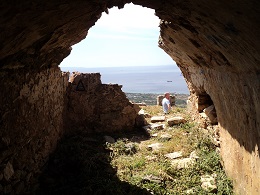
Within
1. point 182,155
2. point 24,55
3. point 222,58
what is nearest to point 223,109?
point 222,58

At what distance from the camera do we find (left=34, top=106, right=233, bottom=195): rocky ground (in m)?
5.08

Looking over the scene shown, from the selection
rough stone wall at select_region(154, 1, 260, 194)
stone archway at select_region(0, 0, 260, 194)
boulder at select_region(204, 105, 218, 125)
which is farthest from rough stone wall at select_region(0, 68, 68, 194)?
boulder at select_region(204, 105, 218, 125)

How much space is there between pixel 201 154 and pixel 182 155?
0.53 m

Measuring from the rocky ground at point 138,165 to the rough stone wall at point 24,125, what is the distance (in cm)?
57

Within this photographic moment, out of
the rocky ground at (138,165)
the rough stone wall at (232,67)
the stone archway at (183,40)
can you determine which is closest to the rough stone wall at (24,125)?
the stone archway at (183,40)

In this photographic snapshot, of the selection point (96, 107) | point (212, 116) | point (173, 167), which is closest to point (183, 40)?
point (212, 116)

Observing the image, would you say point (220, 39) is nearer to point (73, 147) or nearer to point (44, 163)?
point (44, 163)

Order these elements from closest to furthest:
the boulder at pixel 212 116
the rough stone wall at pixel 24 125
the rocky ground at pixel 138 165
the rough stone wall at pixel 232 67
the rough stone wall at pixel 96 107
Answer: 1. the rough stone wall at pixel 232 67
2. the rough stone wall at pixel 24 125
3. the rocky ground at pixel 138 165
4. the boulder at pixel 212 116
5. the rough stone wall at pixel 96 107

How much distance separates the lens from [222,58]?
12.5ft

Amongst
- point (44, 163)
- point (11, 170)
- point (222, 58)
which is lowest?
point (44, 163)

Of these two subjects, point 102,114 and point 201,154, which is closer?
point 201,154

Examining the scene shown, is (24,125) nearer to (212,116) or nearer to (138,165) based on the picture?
(138,165)

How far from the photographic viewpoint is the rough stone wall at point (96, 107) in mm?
8188

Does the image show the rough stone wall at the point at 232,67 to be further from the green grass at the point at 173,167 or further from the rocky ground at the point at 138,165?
the rocky ground at the point at 138,165
